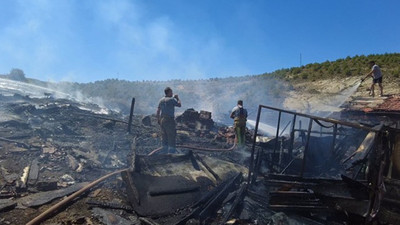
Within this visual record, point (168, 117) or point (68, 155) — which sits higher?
point (168, 117)

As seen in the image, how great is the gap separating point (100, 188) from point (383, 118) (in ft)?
33.6

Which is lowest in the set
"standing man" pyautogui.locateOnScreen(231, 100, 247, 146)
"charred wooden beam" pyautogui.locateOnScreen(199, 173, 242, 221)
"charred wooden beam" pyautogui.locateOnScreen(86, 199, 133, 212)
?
"charred wooden beam" pyautogui.locateOnScreen(86, 199, 133, 212)

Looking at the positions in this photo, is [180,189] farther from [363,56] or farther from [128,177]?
[363,56]

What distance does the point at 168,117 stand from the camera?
318 inches

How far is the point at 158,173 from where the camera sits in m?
6.09

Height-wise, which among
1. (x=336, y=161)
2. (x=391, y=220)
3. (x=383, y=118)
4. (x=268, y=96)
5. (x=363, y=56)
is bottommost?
(x=391, y=220)

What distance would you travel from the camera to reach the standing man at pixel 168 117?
26.2 feet

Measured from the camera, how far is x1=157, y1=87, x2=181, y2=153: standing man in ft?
26.2

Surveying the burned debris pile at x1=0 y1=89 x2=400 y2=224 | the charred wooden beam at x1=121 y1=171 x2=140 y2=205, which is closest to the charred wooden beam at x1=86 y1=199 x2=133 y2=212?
the burned debris pile at x1=0 y1=89 x2=400 y2=224

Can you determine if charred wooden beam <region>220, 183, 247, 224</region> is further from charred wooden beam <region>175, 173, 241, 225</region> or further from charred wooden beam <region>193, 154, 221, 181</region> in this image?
charred wooden beam <region>193, 154, 221, 181</region>

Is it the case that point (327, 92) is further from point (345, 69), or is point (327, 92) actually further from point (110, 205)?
point (110, 205)

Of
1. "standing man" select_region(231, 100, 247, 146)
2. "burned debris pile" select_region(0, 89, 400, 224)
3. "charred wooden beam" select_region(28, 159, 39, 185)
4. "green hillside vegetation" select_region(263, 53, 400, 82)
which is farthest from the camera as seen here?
"green hillside vegetation" select_region(263, 53, 400, 82)

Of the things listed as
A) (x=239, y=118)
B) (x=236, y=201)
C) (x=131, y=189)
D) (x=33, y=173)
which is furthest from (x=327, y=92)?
(x=33, y=173)

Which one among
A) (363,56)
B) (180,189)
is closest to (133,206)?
(180,189)
